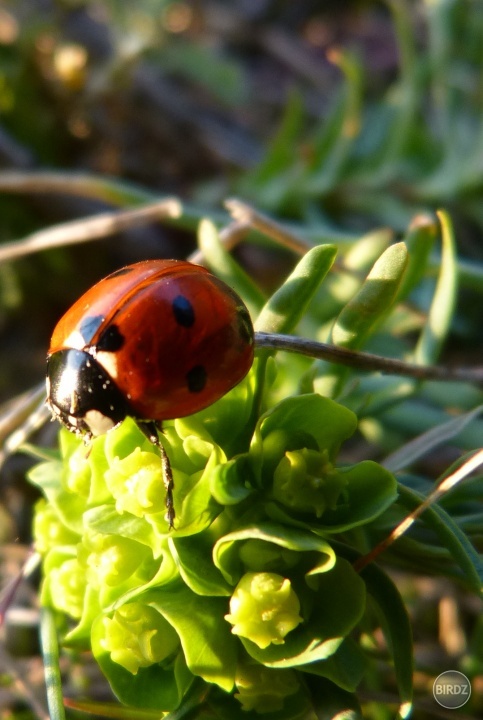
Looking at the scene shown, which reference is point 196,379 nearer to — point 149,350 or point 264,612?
point 149,350

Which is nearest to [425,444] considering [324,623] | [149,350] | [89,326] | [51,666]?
[324,623]

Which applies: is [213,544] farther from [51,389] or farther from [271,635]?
[51,389]

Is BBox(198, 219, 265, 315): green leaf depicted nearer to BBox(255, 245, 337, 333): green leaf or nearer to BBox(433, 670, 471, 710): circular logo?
BBox(255, 245, 337, 333): green leaf

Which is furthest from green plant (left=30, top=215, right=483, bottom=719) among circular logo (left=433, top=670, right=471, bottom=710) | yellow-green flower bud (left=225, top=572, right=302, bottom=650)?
circular logo (left=433, top=670, right=471, bottom=710)

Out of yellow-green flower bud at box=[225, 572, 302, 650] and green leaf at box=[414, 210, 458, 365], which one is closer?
yellow-green flower bud at box=[225, 572, 302, 650]

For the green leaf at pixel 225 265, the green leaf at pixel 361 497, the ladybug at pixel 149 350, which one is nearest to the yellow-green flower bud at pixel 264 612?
the green leaf at pixel 361 497

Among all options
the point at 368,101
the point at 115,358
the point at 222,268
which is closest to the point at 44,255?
the point at 222,268

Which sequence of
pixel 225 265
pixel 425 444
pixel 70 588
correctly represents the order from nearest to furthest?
pixel 70 588 → pixel 425 444 → pixel 225 265

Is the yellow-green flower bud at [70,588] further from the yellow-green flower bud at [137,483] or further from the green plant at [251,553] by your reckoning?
the yellow-green flower bud at [137,483]
